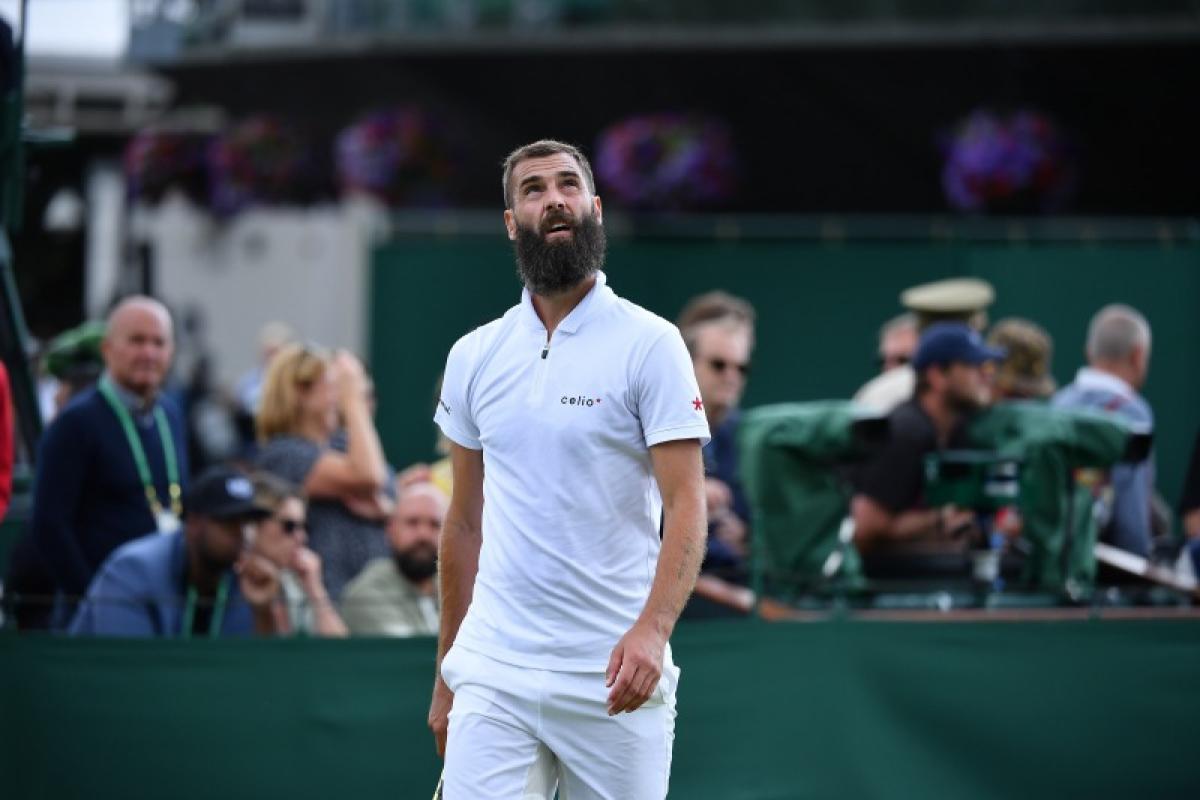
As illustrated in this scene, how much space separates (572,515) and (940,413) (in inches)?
147

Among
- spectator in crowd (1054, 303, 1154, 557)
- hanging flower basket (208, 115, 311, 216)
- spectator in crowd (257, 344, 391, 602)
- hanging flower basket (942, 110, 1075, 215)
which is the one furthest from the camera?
hanging flower basket (208, 115, 311, 216)

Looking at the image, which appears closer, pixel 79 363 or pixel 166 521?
pixel 166 521

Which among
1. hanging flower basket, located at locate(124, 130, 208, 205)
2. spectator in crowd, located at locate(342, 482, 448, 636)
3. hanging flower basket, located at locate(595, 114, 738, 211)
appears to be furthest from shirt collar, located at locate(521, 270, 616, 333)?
hanging flower basket, located at locate(124, 130, 208, 205)

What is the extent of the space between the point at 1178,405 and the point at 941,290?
540 centimetres

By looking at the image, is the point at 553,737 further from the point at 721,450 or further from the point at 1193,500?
the point at 1193,500

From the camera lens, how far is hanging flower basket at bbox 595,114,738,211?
68.1 ft

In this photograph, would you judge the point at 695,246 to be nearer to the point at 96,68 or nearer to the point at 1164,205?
the point at 1164,205

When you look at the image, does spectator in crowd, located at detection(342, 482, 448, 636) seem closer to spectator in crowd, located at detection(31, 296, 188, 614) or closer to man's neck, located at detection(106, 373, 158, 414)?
spectator in crowd, located at detection(31, 296, 188, 614)

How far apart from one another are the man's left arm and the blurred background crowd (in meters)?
2.42

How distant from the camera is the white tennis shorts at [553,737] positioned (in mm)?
4449

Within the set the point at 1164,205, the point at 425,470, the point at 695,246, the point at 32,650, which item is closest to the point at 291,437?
the point at 425,470

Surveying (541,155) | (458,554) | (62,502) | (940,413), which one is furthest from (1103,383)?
(541,155)

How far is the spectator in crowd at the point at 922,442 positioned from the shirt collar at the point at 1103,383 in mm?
2025

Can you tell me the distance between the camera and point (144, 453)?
7.74 meters
